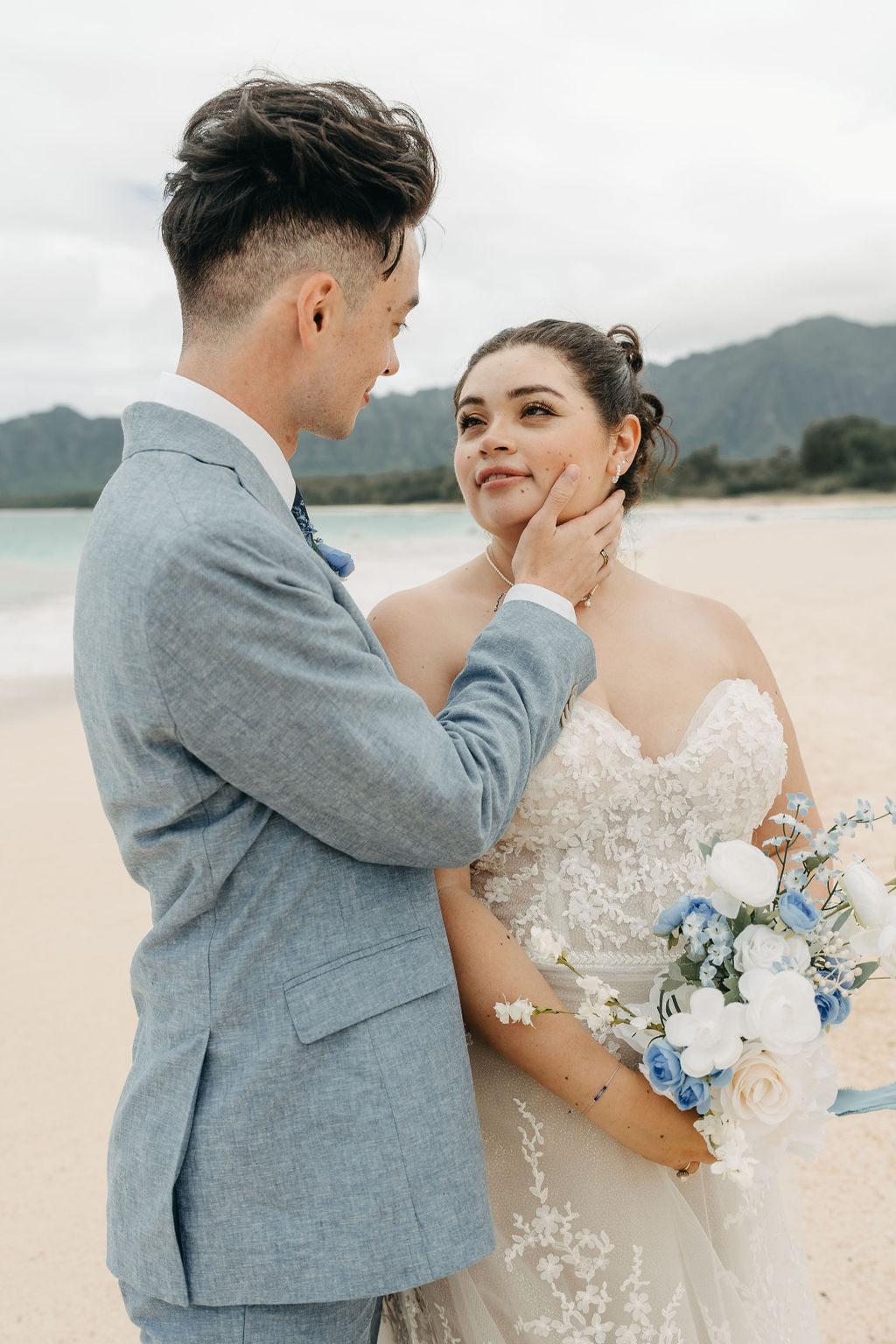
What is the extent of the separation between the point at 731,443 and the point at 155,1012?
138 metres

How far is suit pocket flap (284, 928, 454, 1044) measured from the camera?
149 cm

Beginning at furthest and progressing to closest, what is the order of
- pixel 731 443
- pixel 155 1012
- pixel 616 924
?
pixel 731 443 < pixel 616 924 < pixel 155 1012

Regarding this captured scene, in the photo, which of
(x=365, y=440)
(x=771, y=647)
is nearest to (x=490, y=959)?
(x=771, y=647)

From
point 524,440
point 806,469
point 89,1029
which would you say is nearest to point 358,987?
point 524,440

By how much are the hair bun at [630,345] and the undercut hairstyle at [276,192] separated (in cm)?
113

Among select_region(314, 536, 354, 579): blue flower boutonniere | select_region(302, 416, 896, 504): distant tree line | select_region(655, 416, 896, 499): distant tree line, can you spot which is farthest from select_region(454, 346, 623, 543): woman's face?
select_region(655, 416, 896, 499): distant tree line

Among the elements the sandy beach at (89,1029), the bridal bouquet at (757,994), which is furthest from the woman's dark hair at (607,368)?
the sandy beach at (89,1029)

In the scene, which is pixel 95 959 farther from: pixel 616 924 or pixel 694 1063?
pixel 694 1063

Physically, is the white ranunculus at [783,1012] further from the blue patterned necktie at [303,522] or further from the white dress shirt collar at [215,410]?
the white dress shirt collar at [215,410]

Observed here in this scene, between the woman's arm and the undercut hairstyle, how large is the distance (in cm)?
128

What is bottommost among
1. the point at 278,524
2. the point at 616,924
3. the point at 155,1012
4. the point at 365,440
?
the point at 365,440

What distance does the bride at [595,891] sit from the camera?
1.98m

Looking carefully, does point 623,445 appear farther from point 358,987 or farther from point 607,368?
point 358,987

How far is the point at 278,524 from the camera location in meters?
1.48
